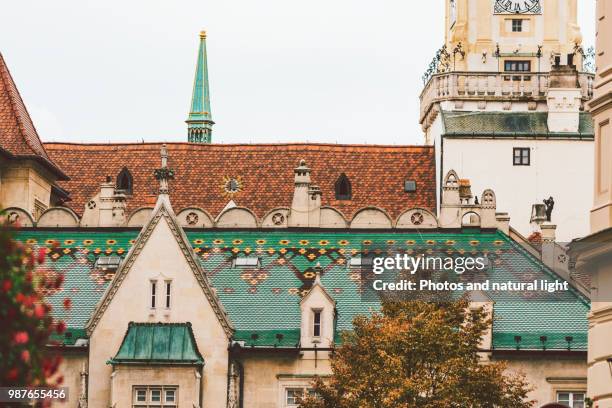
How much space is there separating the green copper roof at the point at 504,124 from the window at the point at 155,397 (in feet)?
118

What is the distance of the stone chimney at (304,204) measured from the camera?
85500 mm

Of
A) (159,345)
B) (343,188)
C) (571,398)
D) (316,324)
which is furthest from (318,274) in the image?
(343,188)

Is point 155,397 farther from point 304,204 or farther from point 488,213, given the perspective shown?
point 488,213

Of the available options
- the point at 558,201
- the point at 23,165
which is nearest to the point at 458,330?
the point at 23,165

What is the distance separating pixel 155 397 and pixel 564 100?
41393mm

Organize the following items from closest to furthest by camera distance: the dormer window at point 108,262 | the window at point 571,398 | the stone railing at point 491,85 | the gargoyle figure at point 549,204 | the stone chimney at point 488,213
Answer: the window at point 571,398, the dormer window at point 108,262, the stone chimney at point 488,213, the gargoyle figure at point 549,204, the stone railing at point 491,85

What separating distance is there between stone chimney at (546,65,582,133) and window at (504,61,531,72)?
131 inches

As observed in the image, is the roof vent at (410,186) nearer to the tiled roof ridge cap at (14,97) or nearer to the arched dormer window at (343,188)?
the arched dormer window at (343,188)

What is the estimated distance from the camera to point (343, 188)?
10675 centimetres

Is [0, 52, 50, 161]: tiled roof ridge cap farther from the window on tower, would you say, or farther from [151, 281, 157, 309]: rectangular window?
the window on tower

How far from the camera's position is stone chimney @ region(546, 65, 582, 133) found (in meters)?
108

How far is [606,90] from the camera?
34.8m

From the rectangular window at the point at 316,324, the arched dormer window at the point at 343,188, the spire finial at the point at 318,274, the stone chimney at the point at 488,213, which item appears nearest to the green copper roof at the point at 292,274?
the spire finial at the point at 318,274

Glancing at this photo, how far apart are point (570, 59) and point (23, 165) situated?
34915 millimetres
